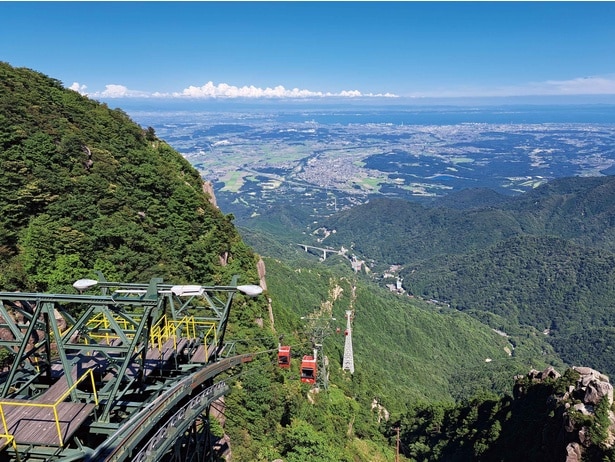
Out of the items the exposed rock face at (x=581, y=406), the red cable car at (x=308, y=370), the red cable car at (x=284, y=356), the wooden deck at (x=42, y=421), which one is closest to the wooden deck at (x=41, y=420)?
the wooden deck at (x=42, y=421)

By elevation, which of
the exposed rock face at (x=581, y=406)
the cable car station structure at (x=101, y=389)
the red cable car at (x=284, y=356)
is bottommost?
the exposed rock face at (x=581, y=406)

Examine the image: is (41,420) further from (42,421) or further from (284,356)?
(284,356)

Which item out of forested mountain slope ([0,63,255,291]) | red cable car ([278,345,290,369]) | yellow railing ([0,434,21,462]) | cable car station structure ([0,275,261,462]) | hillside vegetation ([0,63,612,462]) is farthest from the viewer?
red cable car ([278,345,290,369])

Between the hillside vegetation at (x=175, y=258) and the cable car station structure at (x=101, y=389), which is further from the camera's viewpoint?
the hillside vegetation at (x=175, y=258)

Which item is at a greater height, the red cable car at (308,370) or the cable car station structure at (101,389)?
the cable car station structure at (101,389)

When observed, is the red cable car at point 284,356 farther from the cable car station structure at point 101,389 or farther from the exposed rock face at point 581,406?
the exposed rock face at point 581,406

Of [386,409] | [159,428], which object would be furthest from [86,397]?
[386,409]

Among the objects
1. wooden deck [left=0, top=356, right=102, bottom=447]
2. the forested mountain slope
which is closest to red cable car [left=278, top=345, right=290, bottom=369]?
the forested mountain slope

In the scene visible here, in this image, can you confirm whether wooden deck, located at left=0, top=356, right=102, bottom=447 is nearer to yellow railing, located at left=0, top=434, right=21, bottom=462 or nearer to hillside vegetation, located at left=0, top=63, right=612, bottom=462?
yellow railing, located at left=0, top=434, right=21, bottom=462

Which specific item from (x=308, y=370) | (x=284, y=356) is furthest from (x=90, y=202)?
(x=308, y=370)

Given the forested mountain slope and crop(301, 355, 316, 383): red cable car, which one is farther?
crop(301, 355, 316, 383): red cable car

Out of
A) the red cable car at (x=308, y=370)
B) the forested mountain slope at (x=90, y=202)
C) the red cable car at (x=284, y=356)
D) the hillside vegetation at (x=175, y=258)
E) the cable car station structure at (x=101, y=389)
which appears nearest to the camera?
the cable car station structure at (x=101, y=389)
